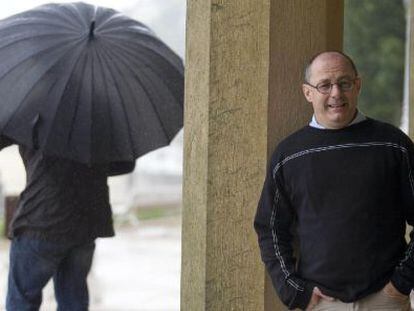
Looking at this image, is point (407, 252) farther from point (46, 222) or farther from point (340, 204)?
point (46, 222)

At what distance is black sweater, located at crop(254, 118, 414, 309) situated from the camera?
97.3 inches

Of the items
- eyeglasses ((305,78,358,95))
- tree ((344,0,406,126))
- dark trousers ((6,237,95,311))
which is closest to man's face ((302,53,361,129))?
eyeglasses ((305,78,358,95))

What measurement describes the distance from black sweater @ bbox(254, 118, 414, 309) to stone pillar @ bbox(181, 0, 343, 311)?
0.38 metres

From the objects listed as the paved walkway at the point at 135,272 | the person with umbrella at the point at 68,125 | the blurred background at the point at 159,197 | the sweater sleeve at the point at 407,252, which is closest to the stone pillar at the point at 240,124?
the sweater sleeve at the point at 407,252

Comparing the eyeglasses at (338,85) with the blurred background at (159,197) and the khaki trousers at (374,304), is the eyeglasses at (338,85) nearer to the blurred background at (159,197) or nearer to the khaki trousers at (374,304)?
the khaki trousers at (374,304)

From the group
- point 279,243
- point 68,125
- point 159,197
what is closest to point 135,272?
point 68,125

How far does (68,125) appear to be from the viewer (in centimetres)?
347

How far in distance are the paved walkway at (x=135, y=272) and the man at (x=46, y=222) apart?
3.31m

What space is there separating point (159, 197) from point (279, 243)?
1692 centimetres

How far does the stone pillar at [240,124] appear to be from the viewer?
9.73ft

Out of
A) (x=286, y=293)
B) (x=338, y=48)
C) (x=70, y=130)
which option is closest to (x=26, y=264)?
(x=70, y=130)

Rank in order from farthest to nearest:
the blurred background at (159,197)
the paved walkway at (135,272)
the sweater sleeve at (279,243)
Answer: the blurred background at (159,197) < the paved walkway at (135,272) < the sweater sleeve at (279,243)

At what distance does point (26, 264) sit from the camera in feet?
11.4

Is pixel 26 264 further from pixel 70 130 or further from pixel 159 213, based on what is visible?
pixel 159 213
